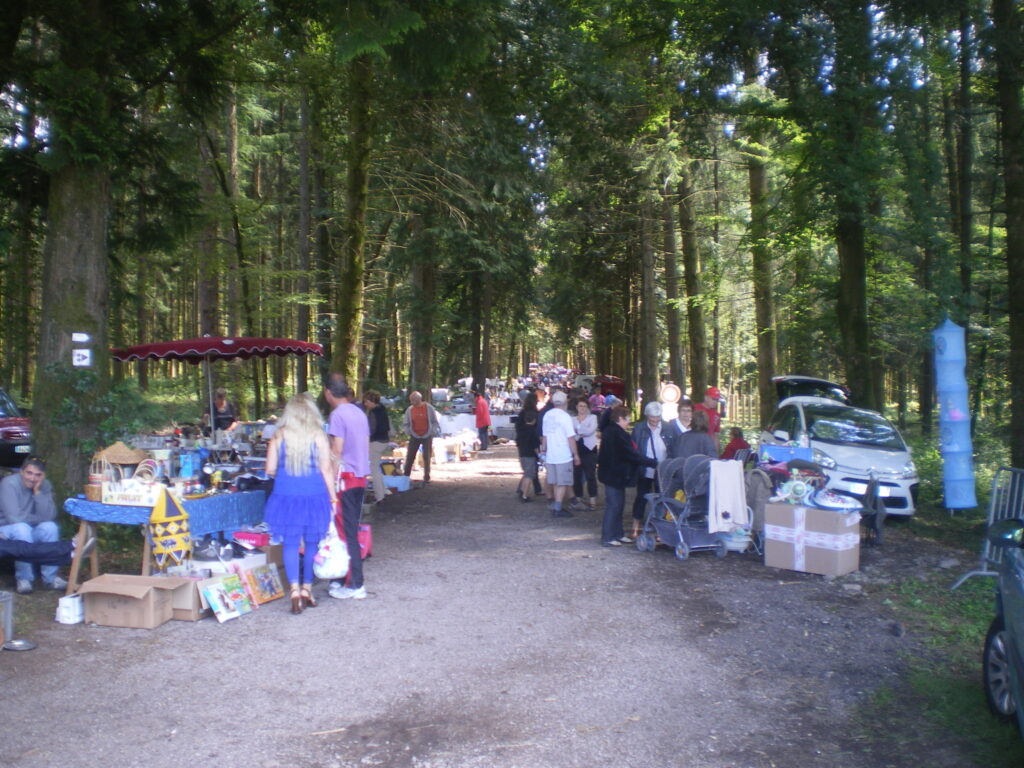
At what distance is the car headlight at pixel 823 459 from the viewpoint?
12.2 m

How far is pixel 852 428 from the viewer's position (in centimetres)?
1373

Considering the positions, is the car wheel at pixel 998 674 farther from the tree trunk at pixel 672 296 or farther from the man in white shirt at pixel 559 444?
the tree trunk at pixel 672 296

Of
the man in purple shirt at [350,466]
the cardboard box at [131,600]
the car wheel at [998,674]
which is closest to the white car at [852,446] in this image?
the car wheel at [998,674]

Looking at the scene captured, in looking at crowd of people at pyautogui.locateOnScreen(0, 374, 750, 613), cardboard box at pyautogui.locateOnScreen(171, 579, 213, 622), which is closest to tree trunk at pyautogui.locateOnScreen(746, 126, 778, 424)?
crowd of people at pyautogui.locateOnScreen(0, 374, 750, 613)

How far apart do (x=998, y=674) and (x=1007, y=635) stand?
56 centimetres

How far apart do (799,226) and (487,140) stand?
603 cm

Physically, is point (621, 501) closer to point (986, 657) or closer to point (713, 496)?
point (713, 496)

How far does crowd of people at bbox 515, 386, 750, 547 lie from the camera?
36.0 feet

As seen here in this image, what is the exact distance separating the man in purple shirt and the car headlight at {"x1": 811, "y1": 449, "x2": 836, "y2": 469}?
21.5 feet

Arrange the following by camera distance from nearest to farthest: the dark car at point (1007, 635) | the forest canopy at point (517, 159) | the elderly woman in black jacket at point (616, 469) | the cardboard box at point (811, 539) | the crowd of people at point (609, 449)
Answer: the dark car at point (1007, 635) → the cardboard box at point (811, 539) → the forest canopy at point (517, 159) → the elderly woman in black jacket at point (616, 469) → the crowd of people at point (609, 449)

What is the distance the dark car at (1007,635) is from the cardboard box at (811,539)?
3.76 m

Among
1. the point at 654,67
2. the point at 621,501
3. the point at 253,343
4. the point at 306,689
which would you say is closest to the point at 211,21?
the point at 253,343

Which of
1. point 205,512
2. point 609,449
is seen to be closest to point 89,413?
point 205,512

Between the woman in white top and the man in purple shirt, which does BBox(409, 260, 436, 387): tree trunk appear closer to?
the woman in white top
